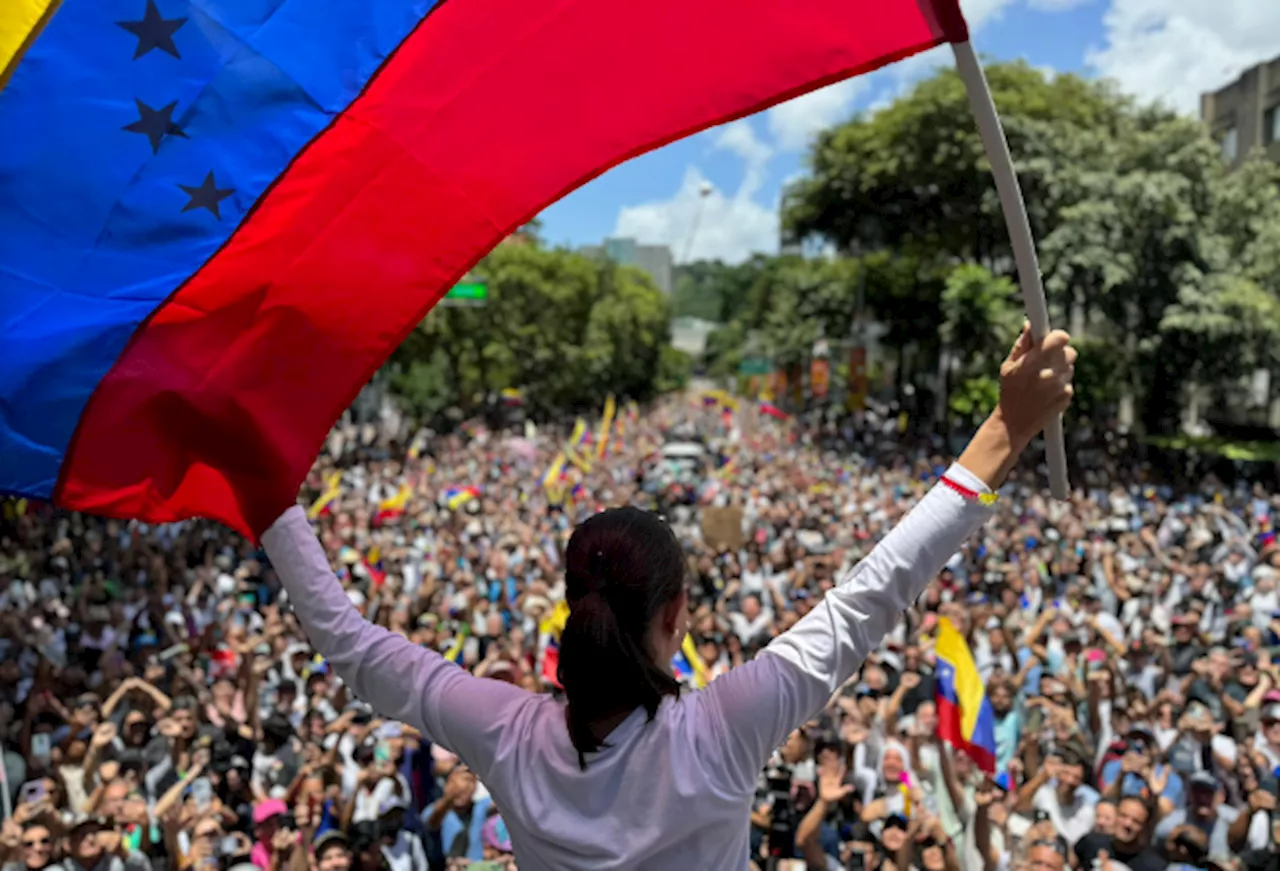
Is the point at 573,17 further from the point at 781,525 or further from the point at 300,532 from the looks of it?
the point at 781,525

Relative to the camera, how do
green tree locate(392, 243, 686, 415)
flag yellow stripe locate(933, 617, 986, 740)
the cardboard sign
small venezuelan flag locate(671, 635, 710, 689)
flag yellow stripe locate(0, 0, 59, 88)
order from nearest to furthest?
flag yellow stripe locate(0, 0, 59, 88)
flag yellow stripe locate(933, 617, 986, 740)
small venezuelan flag locate(671, 635, 710, 689)
the cardboard sign
green tree locate(392, 243, 686, 415)

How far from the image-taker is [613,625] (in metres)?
1.59

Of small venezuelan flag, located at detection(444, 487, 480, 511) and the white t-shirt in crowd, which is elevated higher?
small venezuelan flag, located at detection(444, 487, 480, 511)

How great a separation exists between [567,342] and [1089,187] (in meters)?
25.4

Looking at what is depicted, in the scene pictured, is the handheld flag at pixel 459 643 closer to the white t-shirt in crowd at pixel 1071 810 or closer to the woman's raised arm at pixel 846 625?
the white t-shirt in crowd at pixel 1071 810

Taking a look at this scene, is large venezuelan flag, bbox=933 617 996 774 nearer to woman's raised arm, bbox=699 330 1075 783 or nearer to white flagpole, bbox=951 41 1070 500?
white flagpole, bbox=951 41 1070 500

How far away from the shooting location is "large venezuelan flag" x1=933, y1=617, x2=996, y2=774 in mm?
5852

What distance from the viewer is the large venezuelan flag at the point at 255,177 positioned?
98.3 inches

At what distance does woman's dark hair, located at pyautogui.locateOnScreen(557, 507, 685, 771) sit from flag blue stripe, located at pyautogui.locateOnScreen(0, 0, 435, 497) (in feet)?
4.99

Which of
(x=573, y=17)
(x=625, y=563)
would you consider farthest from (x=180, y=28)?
(x=625, y=563)

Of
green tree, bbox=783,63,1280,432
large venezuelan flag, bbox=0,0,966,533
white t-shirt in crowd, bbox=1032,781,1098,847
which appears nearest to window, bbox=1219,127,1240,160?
green tree, bbox=783,63,1280,432

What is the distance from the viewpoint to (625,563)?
162 centimetres

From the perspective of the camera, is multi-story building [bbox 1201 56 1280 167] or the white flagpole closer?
the white flagpole

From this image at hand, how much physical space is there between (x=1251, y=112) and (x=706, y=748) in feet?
134
